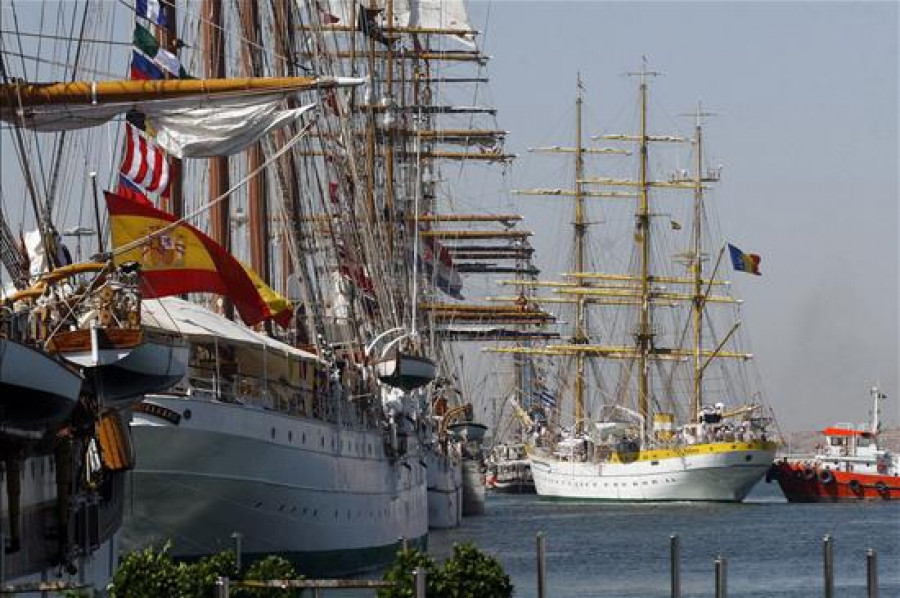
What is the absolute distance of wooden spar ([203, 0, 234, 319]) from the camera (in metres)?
56.0

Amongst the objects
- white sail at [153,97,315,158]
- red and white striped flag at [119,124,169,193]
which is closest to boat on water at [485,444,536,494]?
red and white striped flag at [119,124,169,193]

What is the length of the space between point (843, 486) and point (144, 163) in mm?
91792

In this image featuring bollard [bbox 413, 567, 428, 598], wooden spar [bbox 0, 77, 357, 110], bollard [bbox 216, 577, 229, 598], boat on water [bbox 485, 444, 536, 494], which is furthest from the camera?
boat on water [bbox 485, 444, 536, 494]

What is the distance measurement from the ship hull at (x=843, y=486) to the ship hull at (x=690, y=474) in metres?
5.47

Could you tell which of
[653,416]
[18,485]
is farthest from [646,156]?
[18,485]

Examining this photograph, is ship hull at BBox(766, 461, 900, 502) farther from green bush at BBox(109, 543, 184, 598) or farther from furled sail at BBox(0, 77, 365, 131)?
green bush at BBox(109, 543, 184, 598)

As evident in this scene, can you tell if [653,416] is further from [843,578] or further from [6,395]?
[6,395]

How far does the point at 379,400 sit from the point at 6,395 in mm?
36940

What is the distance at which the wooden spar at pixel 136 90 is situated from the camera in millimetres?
38969

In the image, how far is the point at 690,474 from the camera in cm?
12862

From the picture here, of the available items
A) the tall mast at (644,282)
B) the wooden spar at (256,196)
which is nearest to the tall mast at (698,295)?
the tall mast at (644,282)

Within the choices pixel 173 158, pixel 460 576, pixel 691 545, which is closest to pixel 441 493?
pixel 691 545

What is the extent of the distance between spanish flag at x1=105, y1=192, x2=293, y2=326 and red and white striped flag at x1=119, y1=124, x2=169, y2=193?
14.0 ft

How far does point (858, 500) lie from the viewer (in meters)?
133
